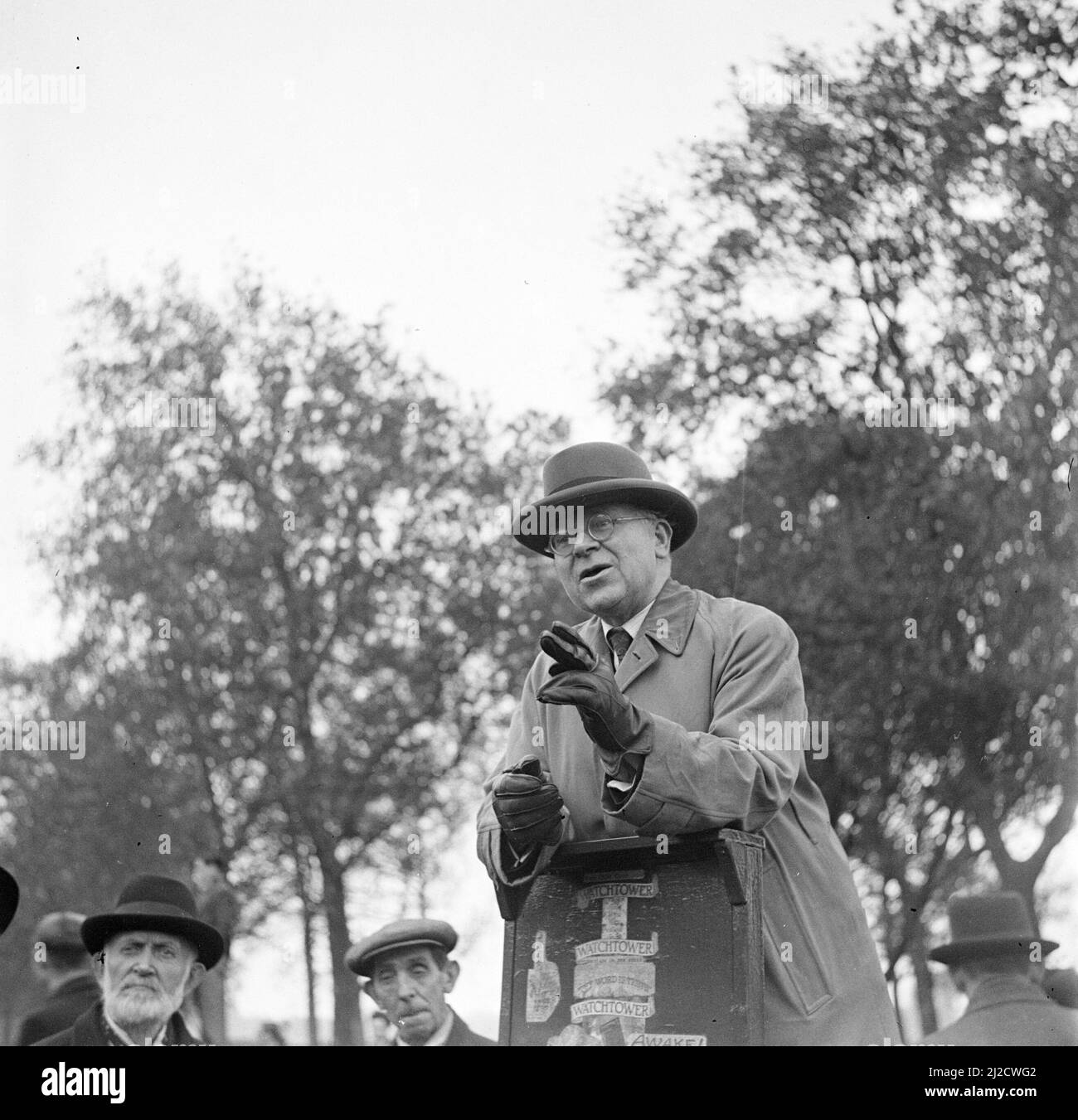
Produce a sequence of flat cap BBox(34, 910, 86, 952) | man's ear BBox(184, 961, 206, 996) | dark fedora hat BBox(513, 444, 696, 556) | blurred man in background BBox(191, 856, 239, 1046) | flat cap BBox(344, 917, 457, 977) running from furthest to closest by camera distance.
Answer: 1. blurred man in background BBox(191, 856, 239, 1046)
2. flat cap BBox(34, 910, 86, 952)
3. flat cap BBox(344, 917, 457, 977)
4. man's ear BBox(184, 961, 206, 996)
5. dark fedora hat BBox(513, 444, 696, 556)

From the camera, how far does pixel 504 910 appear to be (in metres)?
2.86

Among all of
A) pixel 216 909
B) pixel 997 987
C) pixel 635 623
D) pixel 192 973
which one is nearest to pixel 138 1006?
pixel 192 973

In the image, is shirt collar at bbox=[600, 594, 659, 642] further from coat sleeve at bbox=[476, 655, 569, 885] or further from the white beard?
the white beard

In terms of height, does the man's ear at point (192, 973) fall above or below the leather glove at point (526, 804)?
above

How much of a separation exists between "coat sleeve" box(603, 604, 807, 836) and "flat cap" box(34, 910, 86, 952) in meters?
3.97

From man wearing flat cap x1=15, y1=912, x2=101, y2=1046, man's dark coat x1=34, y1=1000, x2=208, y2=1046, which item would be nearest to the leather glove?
man's dark coat x1=34, y1=1000, x2=208, y2=1046

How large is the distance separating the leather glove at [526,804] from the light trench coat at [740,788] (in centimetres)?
8

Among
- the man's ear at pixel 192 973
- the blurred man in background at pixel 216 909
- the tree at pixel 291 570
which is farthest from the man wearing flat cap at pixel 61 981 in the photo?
the tree at pixel 291 570

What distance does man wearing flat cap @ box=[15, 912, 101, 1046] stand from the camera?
548 cm

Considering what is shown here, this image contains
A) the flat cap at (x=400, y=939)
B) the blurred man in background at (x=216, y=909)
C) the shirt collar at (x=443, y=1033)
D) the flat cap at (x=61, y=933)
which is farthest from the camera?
the blurred man in background at (x=216, y=909)

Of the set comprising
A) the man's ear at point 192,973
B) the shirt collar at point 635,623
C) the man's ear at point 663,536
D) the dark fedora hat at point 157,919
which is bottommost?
the man's ear at point 192,973

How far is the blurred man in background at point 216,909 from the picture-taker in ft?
26.3

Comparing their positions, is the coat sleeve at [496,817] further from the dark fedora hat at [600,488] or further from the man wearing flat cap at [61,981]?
the man wearing flat cap at [61,981]

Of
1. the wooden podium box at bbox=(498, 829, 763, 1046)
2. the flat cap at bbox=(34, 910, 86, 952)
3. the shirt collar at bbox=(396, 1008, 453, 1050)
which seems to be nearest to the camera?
the wooden podium box at bbox=(498, 829, 763, 1046)
